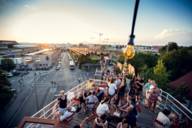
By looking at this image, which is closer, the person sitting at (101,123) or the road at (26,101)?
the person sitting at (101,123)

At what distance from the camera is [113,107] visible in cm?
714

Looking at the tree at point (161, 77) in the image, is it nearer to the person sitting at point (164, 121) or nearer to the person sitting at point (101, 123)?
the person sitting at point (164, 121)

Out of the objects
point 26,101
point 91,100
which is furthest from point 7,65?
point 91,100

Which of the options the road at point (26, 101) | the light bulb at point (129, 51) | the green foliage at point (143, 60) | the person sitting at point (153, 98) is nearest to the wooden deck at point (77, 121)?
the person sitting at point (153, 98)

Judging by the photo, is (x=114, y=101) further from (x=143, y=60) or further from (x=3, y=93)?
(x=143, y=60)

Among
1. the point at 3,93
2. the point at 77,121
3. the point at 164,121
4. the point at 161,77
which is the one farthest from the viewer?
the point at 3,93

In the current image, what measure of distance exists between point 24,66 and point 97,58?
3031 cm

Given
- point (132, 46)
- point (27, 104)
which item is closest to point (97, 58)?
point (27, 104)

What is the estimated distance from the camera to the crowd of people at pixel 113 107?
547 cm

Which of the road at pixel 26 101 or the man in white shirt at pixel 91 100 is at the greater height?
the man in white shirt at pixel 91 100

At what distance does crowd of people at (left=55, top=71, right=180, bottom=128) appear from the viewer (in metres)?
5.47

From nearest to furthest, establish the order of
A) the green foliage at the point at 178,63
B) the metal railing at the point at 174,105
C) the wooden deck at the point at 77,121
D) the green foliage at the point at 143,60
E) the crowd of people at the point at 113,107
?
the crowd of people at the point at 113,107
the wooden deck at the point at 77,121
the metal railing at the point at 174,105
the green foliage at the point at 178,63
the green foliage at the point at 143,60

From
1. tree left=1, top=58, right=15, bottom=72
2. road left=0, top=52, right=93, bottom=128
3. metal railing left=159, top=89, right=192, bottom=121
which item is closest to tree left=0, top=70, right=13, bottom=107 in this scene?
road left=0, top=52, right=93, bottom=128

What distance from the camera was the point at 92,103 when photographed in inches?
294
